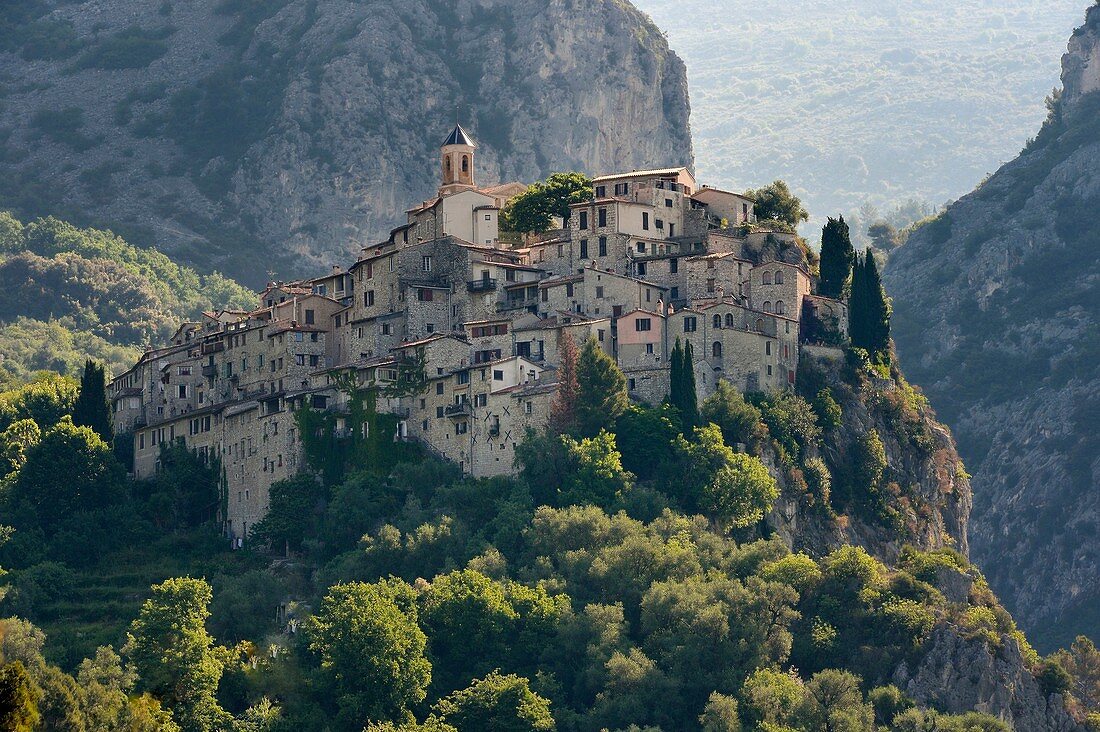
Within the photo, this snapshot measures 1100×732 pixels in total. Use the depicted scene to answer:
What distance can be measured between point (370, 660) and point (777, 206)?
47.1m

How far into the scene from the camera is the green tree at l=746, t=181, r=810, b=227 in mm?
128375

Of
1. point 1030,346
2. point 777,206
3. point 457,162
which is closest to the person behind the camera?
point 777,206

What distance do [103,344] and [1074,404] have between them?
7318 cm

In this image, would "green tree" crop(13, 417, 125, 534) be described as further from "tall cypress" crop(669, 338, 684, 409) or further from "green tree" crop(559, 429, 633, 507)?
"tall cypress" crop(669, 338, 684, 409)

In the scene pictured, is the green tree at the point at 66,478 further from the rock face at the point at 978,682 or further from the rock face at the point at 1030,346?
the rock face at the point at 1030,346

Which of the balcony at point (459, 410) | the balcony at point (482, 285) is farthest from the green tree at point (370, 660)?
the balcony at point (482, 285)

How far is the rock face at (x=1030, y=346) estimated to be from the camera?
151 metres

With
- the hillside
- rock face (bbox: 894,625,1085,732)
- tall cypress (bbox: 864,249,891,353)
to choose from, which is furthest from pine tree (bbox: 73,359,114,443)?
the hillside

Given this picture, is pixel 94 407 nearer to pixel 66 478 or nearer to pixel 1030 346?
pixel 66 478

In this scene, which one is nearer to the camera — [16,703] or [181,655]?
[16,703]

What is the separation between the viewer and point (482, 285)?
380 ft

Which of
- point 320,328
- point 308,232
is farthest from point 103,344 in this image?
point 320,328

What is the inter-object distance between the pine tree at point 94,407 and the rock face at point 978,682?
4409 centimetres

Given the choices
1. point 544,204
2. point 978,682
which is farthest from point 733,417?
point 544,204
